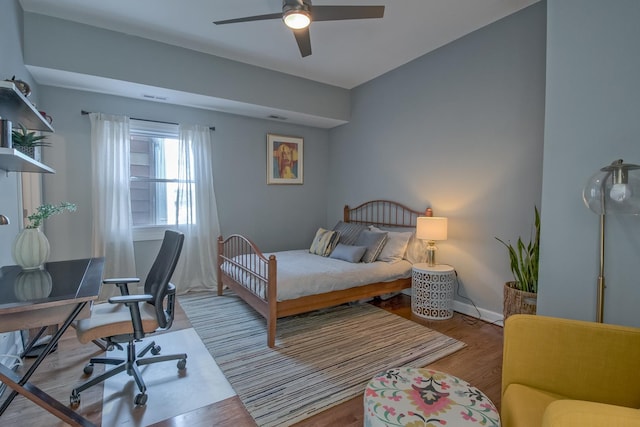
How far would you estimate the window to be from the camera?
3.87 metres

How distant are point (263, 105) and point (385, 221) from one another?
226 centimetres

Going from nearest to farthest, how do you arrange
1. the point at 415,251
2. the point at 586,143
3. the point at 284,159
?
the point at 586,143 → the point at 415,251 → the point at 284,159

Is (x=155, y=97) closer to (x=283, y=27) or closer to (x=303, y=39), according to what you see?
(x=283, y=27)

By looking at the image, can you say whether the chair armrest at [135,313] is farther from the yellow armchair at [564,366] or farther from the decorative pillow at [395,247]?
the decorative pillow at [395,247]

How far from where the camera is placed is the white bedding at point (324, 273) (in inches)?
111

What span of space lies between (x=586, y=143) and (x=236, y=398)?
261 cm

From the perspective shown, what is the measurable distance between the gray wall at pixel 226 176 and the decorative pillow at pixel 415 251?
6.30 feet

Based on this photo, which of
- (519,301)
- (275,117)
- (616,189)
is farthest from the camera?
(275,117)

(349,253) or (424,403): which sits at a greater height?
(349,253)

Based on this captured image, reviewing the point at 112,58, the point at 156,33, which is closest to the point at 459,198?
the point at 156,33

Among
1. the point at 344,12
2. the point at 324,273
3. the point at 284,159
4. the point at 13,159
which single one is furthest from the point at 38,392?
the point at 284,159

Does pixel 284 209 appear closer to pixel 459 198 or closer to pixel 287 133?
pixel 287 133

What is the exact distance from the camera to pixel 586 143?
1746mm

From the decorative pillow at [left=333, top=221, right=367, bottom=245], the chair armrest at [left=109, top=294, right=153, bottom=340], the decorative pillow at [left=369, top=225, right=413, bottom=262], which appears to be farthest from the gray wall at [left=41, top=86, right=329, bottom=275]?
the chair armrest at [left=109, top=294, right=153, bottom=340]
